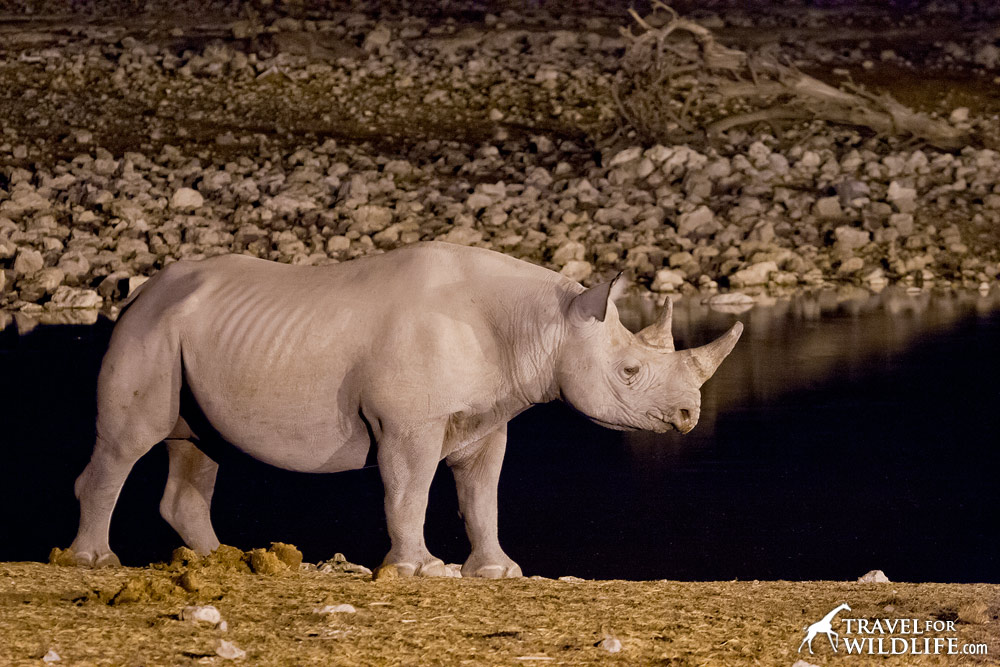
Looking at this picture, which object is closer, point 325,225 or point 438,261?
point 438,261

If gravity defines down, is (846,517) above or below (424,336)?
below

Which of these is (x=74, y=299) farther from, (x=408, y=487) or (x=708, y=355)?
(x=708, y=355)

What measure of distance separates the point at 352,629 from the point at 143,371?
1642 mm

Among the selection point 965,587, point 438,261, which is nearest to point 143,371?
point 438,261

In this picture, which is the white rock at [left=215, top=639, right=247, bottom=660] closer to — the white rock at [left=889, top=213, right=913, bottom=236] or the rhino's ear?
the rhino's ear

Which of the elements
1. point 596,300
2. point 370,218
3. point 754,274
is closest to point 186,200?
point 370,218

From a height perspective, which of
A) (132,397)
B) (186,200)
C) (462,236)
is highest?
(132,397)

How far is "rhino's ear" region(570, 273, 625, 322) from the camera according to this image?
223 inches

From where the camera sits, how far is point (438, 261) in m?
5.77

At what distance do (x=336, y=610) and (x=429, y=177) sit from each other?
11.1 metres

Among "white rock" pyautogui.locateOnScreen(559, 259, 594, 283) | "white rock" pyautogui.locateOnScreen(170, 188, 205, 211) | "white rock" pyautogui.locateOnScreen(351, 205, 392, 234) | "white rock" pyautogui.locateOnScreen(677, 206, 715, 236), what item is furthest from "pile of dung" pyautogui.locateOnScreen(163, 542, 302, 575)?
"white rock" pyautogui.locateOnScreen(170, 188, 205, 211)

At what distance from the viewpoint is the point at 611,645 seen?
4465 mm

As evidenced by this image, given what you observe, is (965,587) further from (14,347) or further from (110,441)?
(14,347)

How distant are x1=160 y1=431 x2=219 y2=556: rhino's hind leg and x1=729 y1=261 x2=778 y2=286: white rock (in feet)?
25.4
